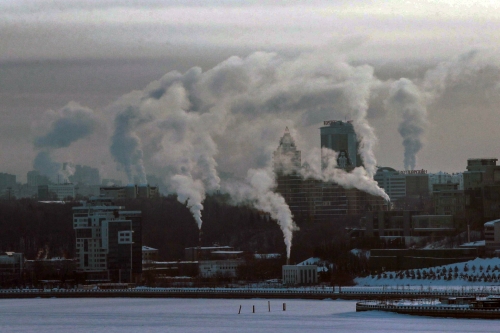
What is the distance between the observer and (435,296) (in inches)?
4186

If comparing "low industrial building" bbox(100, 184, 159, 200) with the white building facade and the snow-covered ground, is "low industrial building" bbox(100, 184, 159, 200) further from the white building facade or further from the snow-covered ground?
the snow-covered ground

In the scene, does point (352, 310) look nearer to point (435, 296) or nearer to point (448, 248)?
point (435, 296)

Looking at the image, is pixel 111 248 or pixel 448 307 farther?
pixel 111 248

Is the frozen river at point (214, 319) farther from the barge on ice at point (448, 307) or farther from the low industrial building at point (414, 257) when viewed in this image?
the low industrial building at point (414, 257)

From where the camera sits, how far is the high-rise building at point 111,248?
145m

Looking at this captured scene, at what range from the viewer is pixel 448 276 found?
399 ft

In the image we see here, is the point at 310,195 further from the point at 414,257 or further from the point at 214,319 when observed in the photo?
the point at 214,319

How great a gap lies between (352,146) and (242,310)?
9914 centimetres

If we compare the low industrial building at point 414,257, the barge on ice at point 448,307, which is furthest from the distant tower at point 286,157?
the barge on ice at point 448,307

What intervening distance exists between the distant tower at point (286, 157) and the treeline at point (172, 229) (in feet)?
29.5

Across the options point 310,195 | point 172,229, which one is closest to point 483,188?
point 310,195

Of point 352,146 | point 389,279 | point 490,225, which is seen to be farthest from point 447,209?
point 352,146

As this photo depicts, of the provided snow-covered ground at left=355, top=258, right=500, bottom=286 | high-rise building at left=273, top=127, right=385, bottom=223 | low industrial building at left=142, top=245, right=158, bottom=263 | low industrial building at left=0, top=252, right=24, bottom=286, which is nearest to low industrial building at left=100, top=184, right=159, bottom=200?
high-rise building at left=273, top=127, right=385, bottom=223

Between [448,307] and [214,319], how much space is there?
14.9 m
